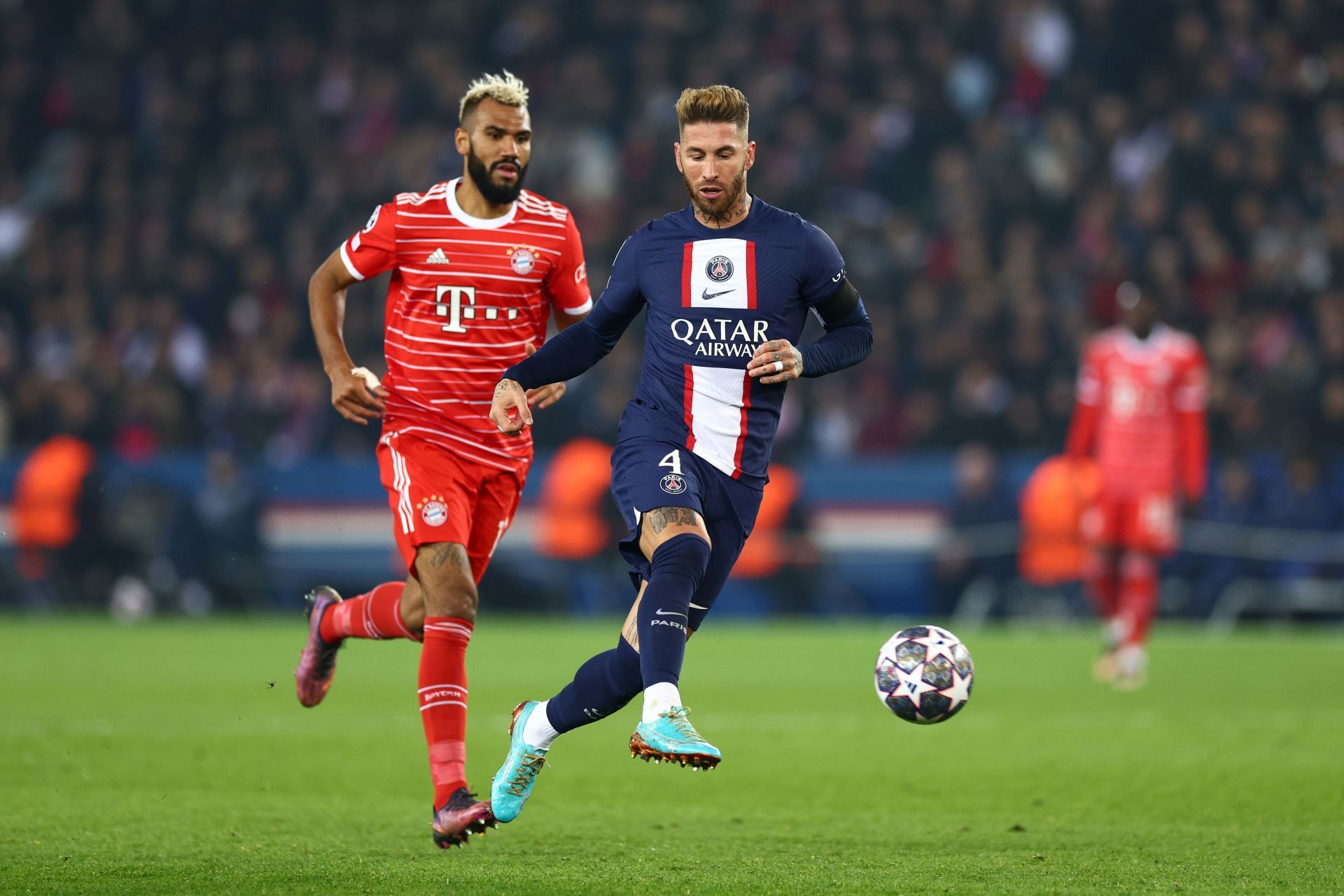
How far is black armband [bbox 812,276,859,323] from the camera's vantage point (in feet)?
17.7

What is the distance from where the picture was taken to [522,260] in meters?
6.00

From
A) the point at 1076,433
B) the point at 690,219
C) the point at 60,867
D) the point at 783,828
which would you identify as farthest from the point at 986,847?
the point at 1076,433

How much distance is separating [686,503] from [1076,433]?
7.48 m

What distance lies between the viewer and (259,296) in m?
18.2

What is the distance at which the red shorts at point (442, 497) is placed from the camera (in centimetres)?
575

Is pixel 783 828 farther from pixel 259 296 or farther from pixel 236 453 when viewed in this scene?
pixel 259 296

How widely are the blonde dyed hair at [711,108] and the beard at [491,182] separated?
0.93 meters

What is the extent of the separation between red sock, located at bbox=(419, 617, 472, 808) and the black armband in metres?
1.58

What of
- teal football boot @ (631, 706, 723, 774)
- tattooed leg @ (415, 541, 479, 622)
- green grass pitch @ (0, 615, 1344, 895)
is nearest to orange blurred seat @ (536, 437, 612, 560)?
green grass pitch @ (0, 615, 1344, 895)

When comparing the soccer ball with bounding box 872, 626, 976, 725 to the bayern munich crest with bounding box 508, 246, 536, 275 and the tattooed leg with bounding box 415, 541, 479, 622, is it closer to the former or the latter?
the tattooed leg with bounding box 415, 541, 479, 622

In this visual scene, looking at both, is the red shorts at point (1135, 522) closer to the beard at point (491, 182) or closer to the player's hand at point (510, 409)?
the beard at point (491, 182)

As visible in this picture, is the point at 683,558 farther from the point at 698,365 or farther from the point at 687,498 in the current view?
the point at 698,365

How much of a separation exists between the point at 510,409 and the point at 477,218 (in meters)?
1.07

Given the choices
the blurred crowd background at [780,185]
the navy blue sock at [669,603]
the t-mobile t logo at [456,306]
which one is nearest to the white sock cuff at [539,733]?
the navy blue sock at [669,603]
